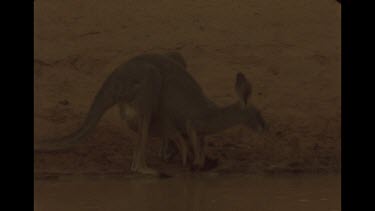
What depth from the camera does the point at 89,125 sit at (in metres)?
7.57

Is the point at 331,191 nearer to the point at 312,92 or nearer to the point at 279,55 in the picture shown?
the point at 312,92

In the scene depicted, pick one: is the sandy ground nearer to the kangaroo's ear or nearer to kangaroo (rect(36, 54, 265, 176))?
kangaroo (rect(36, 54, 265, 176))

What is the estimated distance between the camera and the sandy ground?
790 centimetres

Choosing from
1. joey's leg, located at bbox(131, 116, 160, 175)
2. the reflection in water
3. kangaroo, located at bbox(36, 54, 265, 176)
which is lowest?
the reflection in water

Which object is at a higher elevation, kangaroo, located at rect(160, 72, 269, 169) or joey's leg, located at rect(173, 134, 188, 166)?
kangaroo, located at rect(160, 72, 269, 169)

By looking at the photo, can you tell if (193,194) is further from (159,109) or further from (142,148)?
(159,109)

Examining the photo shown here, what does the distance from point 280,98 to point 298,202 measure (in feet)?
10.7

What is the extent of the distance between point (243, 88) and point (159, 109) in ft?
2.45

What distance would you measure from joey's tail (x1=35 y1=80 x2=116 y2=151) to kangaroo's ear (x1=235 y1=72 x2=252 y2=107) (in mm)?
1067

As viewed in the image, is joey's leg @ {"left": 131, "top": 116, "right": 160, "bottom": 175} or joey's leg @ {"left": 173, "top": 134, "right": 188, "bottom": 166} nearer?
joey's leg @ {"left": 131, "top": 116, "right": 160, "bottom": 175}

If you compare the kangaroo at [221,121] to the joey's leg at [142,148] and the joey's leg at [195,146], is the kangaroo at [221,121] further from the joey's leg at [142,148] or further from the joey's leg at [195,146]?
the joey's leg at [142,148]

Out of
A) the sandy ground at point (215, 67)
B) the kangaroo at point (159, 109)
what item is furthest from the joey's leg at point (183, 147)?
the sandy ground at point (215, 67)

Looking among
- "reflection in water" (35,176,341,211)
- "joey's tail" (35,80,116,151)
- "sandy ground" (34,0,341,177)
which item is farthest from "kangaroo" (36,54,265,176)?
"reflection in water" (35,176,341,211)

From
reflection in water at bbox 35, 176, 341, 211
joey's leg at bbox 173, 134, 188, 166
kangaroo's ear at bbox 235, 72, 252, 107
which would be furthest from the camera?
joey's leg at bbox 173, 134, 188, 166
